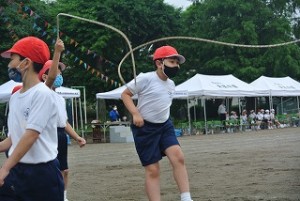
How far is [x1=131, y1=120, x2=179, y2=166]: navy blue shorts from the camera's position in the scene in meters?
6.73

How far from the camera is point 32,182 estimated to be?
4367 millimetres

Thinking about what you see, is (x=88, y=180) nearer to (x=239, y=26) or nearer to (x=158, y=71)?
(x=158, y=71)

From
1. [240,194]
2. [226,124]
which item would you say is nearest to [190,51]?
[226,124]

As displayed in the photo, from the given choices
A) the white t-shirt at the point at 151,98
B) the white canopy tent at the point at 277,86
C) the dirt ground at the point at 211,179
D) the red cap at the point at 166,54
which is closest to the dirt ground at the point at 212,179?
the dirt ground at the point at 211,179

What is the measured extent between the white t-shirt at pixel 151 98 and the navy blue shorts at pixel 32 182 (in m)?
2.51

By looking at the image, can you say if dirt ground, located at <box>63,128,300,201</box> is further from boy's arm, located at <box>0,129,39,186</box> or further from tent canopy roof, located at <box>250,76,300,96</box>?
tent canopy roof, located at <box>250,76,300,96</box>

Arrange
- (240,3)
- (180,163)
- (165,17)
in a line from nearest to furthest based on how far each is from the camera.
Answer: (180,163) → (165,17) → (240,3)

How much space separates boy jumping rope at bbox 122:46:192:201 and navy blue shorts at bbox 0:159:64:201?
→ 228cm

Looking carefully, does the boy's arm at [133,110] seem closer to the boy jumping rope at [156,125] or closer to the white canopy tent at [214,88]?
the boy jumping rope at [156,125]

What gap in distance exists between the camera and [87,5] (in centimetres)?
4138

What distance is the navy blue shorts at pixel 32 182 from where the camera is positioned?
4371 millimetres

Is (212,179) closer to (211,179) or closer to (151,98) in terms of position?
(211,179)

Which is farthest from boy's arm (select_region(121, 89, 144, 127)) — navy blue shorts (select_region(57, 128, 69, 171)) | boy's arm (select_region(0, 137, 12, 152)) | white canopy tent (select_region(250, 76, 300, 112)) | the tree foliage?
the tree foliage

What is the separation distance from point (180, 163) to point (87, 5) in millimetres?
35586
